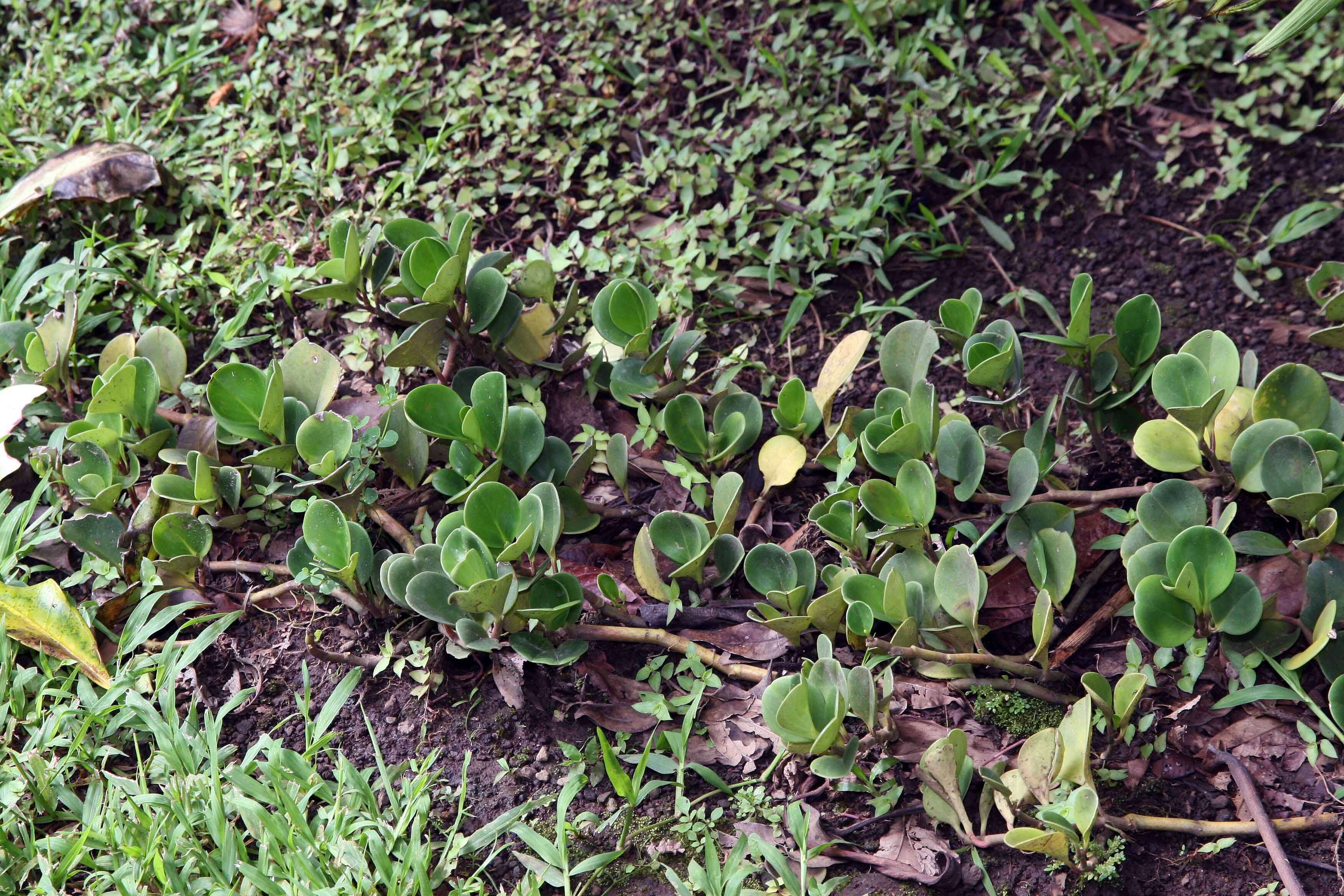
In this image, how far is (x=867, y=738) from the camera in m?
1.88

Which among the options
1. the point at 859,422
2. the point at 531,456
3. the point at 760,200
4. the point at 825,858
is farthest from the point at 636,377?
the point at 825,858

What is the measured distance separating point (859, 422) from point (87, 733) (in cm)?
162

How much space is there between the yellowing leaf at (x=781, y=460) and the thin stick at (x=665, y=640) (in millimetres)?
397

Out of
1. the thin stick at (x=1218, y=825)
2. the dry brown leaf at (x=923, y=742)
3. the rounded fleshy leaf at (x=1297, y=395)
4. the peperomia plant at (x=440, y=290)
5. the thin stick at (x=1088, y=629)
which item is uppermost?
the peperomia plant at (x=440, y=290)

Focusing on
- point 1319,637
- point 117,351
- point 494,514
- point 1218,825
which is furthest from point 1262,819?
point 117,351

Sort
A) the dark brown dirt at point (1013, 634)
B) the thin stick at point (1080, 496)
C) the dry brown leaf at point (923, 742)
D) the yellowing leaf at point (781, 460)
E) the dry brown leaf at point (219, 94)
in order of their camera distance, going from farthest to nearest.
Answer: the dry brown leaf at point (219, 94) → the yellowing leaf at point (781, 460) → the thin stick at point (1080, 496) → the dry brown leaf at point (923, 742) → the dark brown dirt at point (1013, 634)

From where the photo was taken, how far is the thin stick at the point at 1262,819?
164 cm

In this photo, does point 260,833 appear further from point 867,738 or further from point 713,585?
point 867,738

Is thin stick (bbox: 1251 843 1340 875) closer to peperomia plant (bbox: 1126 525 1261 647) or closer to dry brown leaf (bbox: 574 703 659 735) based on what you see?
peperomia plant (bbox: 1126 525 1261 647)

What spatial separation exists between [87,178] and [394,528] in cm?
153

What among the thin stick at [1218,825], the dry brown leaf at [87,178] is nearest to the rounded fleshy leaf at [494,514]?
the thin stick at [1218,825]

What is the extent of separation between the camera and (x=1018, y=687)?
6.31ft

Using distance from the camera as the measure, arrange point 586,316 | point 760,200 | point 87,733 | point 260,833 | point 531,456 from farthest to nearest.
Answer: point 760,200
point 586,316
point 531,456
point 87,733
point 260,833

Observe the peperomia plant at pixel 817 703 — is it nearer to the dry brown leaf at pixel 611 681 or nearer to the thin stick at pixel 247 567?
the dry brown leaf at pixel 611 681
